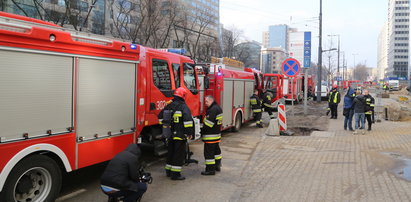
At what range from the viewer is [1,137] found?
3971 millimetres

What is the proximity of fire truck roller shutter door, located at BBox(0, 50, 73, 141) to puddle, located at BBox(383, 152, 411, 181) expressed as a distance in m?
6.15

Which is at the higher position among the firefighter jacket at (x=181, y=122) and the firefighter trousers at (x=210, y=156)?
the firefighter jacket at (x=181, y=122)

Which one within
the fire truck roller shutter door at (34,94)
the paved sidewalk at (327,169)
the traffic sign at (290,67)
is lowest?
the paved sidewalk at (327,169)

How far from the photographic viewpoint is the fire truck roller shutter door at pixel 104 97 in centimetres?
514

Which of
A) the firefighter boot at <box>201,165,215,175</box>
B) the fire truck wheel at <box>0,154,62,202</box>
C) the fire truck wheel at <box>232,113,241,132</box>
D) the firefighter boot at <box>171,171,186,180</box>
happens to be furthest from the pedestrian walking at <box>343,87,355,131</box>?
the fire truck wheel at <box>0,154,62,202</box>

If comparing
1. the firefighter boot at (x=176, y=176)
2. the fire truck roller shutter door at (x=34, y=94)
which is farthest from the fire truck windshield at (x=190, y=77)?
the fire truck roller shutter door at (x=34, y=94)

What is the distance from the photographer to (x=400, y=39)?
14900 cm

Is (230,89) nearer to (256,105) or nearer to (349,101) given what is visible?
(256,105)

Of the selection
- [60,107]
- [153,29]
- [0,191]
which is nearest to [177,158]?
[60,107]

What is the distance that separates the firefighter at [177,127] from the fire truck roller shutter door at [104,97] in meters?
0.70

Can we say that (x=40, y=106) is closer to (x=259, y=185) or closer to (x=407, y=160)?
(x=259, y=185)

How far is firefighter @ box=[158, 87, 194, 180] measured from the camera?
20.1 ft

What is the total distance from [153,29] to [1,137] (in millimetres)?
22361

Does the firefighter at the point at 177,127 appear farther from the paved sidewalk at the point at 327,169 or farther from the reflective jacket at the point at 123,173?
the reflective jacket at the point at 123,173
